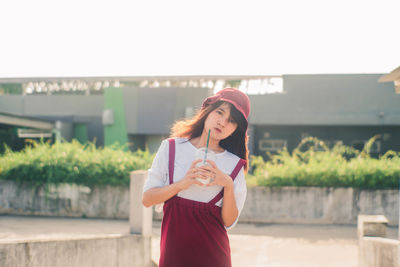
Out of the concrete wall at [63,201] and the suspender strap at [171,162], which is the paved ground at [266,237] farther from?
the suspender strap at [171,162]

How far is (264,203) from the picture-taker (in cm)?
916

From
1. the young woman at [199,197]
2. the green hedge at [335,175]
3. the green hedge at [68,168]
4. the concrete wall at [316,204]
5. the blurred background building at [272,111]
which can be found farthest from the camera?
the blurred background building at [272,111]

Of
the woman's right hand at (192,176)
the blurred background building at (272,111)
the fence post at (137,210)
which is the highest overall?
the blurred background building at (272,111)

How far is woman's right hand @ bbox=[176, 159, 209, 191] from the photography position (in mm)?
1881

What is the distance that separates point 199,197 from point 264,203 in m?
7.36

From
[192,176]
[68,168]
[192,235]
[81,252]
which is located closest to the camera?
[192,176]

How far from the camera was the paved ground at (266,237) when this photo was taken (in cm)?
632

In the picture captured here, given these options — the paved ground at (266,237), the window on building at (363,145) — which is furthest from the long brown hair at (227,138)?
the window on building at (363,145)

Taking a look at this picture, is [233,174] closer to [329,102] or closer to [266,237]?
[266,237]

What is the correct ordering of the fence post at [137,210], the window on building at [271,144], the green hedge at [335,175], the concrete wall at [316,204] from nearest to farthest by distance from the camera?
the fence post at [137,210]
the concrete wall at [316,204]
the green hedge at [335,175]
the window on building at [271,144]

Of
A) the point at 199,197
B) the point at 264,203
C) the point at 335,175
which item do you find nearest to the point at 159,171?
the point at 199,197

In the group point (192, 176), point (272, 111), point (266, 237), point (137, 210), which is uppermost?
point (272, 111)

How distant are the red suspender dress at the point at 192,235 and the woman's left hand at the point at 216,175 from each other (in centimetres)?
13

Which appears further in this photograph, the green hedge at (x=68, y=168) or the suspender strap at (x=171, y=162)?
the green hedge at (x=68, y=168)
